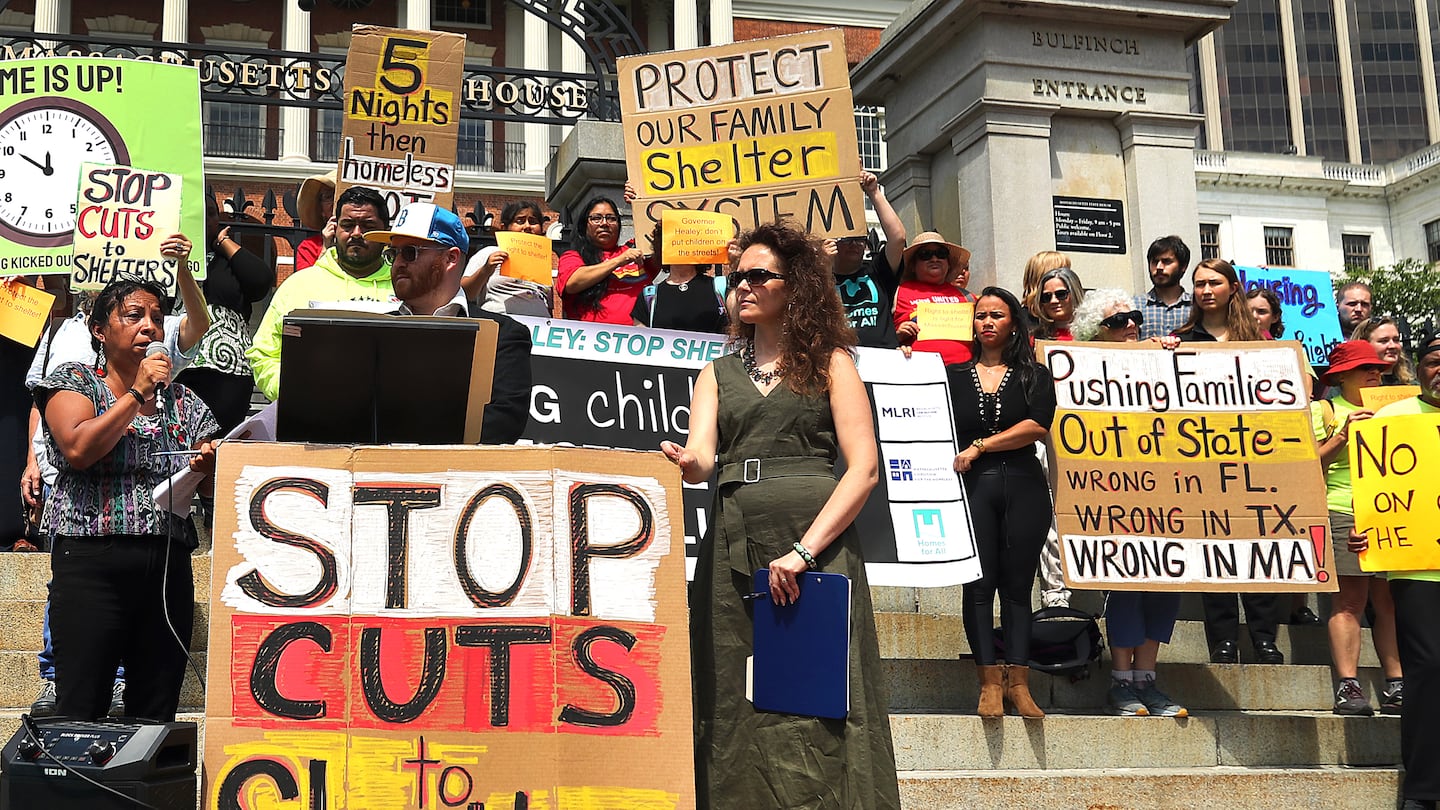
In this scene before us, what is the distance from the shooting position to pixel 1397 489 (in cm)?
596

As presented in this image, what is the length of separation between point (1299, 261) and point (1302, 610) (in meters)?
57.5

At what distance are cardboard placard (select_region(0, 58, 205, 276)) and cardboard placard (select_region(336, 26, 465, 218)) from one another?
4.08 feet

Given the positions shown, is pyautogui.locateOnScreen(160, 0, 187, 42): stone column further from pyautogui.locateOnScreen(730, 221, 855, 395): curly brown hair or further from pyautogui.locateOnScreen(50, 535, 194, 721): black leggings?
pyautogui.locateOnScreen(730, 221, 855, 395): curly brown hair

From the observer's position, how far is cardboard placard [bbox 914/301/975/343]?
7176mm

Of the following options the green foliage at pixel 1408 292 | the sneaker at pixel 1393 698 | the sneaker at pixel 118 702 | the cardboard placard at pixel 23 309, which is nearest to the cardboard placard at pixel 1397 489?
the sneaker at pixel 1393 698

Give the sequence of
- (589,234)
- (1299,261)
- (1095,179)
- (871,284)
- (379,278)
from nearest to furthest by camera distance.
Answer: (379,278)
(871,284)
(589,234)
(1095,179)
(1299,261)

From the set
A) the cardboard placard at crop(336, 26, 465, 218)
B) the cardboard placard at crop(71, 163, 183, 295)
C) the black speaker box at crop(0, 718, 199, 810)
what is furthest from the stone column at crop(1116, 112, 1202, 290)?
the black speaker box at crop(0, 718, 199, 810)

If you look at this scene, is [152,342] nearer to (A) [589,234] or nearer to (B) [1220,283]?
(A) [589,234]

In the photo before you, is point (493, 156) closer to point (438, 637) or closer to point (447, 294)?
point (447, 294)

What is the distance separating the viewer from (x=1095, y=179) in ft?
32.5

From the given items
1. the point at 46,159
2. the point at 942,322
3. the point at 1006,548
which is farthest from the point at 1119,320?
the point at 46,159

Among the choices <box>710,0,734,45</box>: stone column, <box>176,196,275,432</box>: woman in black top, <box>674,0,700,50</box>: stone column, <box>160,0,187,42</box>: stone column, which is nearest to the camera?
<box>176,196,275,432</box>: woman in black top

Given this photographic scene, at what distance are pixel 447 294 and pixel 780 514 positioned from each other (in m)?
1.43

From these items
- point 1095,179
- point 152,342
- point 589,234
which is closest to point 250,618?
point 152,342
